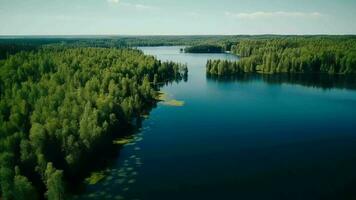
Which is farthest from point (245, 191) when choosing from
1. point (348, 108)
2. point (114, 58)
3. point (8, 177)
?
point (114, 58)

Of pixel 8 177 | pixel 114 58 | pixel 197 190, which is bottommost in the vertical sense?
pixel 197 190

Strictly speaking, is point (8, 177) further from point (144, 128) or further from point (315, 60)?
point (315, 60)

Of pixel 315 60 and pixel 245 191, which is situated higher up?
pixel 315 60

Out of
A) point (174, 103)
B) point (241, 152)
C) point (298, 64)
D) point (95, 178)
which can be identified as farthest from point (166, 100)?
point (298, 64)

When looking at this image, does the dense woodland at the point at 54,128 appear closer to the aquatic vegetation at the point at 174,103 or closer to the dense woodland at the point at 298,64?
the aquatic vegetation at the point at 174,103

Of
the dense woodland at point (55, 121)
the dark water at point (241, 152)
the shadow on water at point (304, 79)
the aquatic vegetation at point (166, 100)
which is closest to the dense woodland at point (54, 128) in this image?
the dense woodland at point (55, 121)

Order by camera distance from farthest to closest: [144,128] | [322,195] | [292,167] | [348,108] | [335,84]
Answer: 1. [335,84]
2. [348,108]
3. [144,128]
4. [292,167]
5. [322,195]
